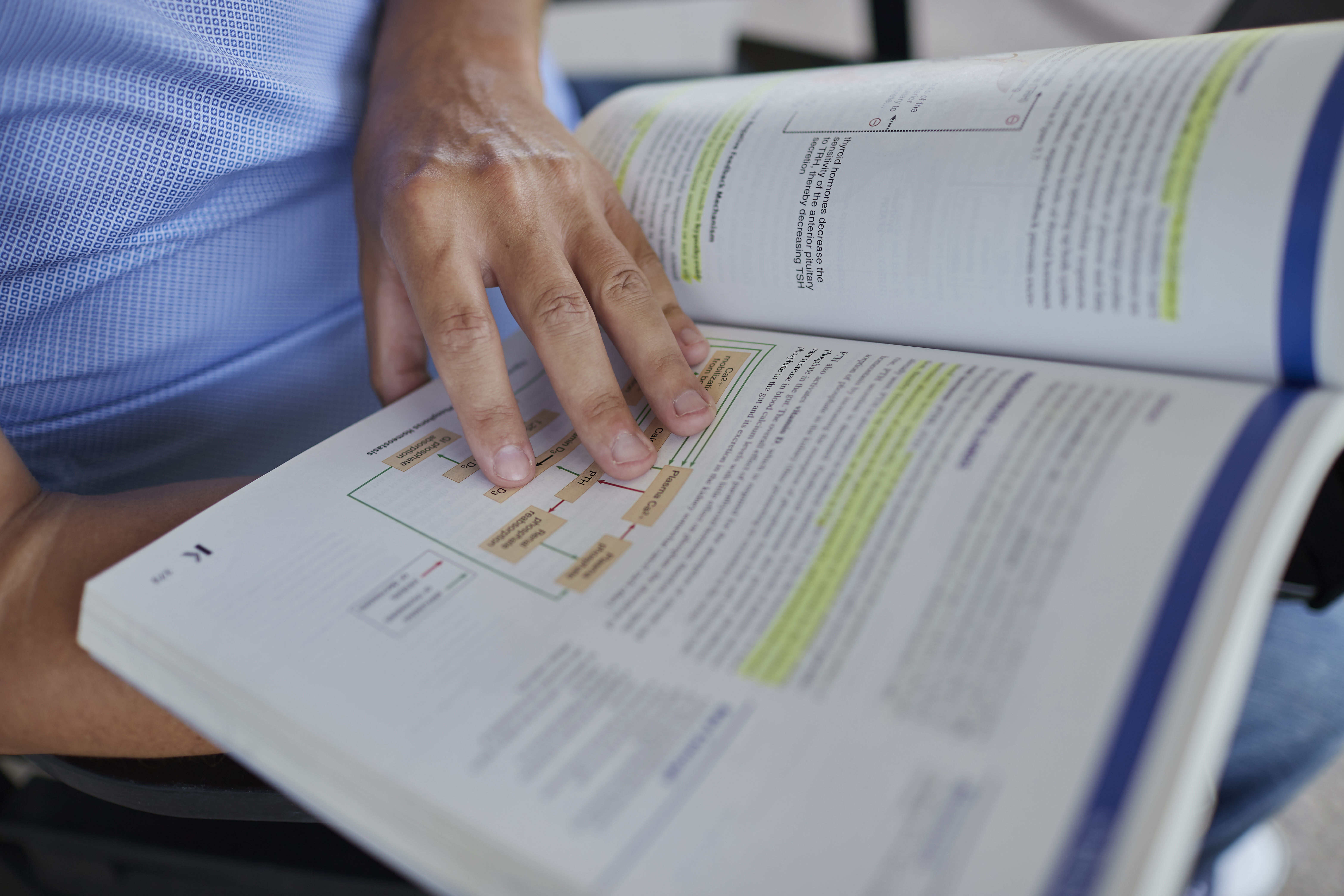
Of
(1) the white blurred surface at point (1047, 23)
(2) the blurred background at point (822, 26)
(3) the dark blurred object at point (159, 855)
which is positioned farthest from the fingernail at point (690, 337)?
(1) the white blurred surface at point (1047, 23)

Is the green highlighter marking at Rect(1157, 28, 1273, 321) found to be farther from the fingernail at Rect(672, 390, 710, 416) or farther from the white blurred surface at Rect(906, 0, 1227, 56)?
the white blurred surface at Rect(906, 0, 1227, 56)

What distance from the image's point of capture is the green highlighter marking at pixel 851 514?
334mm

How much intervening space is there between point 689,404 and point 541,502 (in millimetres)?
103

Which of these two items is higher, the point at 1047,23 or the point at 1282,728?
the point at 1047,23

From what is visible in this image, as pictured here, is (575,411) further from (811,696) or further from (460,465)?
(811,696)

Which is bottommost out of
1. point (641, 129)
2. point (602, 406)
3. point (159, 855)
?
point (159, 855)

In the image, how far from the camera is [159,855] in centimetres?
51

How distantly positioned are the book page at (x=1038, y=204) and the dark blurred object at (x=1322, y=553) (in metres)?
0.20

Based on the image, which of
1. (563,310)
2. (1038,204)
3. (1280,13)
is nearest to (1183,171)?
(1038,204)

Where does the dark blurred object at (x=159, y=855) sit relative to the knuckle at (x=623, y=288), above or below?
below

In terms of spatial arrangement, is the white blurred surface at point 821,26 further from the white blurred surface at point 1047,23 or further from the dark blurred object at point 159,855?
the dark blurred object at point 159,855

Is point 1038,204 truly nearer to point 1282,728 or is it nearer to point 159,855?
point 1282,728

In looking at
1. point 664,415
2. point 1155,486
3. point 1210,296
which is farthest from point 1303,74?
point 664,415

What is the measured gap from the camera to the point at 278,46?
22.1 inches
